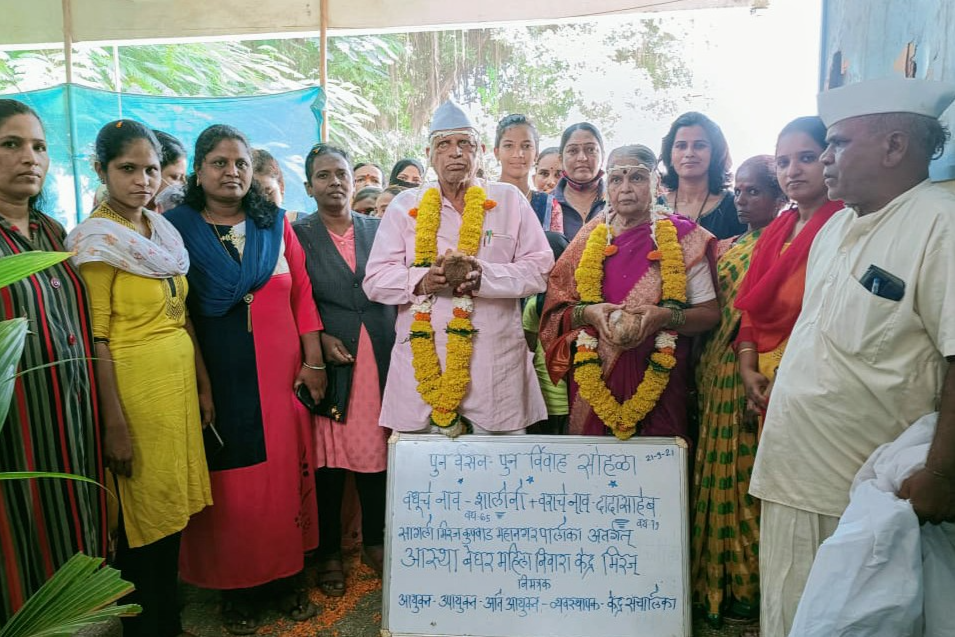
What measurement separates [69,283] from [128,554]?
1.07 metres

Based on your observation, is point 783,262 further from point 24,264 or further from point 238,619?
point 238,619

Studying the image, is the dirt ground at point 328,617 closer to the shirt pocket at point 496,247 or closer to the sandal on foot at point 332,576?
the sandal on foot at point 332,576

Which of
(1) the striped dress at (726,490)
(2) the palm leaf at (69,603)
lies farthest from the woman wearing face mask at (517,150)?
(2) the palm leaf at (69,603)

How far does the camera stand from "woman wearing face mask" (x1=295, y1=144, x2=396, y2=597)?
123 inches

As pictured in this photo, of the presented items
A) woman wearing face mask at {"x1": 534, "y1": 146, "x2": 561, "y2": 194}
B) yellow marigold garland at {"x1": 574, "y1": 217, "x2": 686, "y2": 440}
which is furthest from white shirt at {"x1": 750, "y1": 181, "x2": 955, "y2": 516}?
woman wearing face mask at {"x1": 534, "y1": 146, "x2": 561, "y2": 194}

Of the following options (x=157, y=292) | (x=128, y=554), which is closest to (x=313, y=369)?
(x=157, y=292)

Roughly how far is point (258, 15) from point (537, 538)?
14.6 feet

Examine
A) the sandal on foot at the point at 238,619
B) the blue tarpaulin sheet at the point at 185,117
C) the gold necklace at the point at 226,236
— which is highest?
the blue tarpaulin sheet at the point at 185,117

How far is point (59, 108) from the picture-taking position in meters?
5.41

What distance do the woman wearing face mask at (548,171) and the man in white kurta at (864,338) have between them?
2.44 meters

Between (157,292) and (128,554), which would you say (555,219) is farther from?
(128,554)

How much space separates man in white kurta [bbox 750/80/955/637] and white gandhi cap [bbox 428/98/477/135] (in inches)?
55.5

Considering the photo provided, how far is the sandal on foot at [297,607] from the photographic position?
2.89 m

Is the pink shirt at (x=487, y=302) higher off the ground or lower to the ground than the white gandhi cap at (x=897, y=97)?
lower
